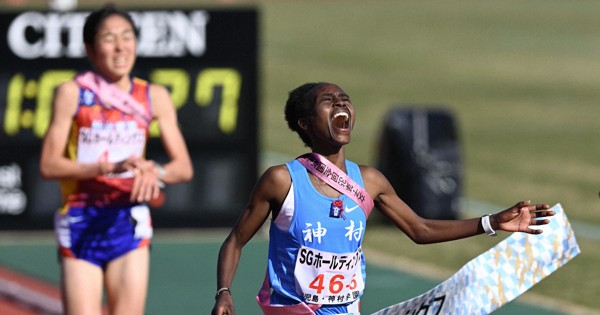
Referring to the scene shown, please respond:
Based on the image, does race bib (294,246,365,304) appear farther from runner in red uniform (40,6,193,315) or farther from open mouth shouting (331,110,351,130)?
runner in red uniform (40,6,193,315)

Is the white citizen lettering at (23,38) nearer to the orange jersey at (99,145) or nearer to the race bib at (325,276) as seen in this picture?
the orange jersey at (99,145)

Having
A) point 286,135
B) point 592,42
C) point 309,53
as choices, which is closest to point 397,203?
point 286,135

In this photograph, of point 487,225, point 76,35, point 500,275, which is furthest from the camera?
point 76,35

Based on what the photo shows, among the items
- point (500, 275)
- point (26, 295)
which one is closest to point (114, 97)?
point (500, 275)

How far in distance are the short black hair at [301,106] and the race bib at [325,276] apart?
0.54m

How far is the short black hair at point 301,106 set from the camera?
23.8 feet

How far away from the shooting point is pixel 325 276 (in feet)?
24.0

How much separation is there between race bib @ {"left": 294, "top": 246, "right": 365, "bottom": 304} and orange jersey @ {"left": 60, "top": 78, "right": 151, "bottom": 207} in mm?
2040

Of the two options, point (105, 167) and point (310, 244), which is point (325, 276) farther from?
point (105, 167)

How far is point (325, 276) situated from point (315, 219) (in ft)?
0.89

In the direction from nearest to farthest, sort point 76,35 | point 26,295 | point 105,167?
1. point 105,167
2. point 26,295
3. point 76,35

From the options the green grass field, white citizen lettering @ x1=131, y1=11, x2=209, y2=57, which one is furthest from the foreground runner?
white citizen lettering @ x1=131, y1=11, x2=209, y2=57

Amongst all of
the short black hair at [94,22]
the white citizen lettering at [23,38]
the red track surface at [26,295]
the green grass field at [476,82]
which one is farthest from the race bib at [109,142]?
the white citizen lettering at [23,38]

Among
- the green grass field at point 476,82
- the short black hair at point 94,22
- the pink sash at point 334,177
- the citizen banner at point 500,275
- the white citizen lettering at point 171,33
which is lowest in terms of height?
the green grass field at point 476,82
